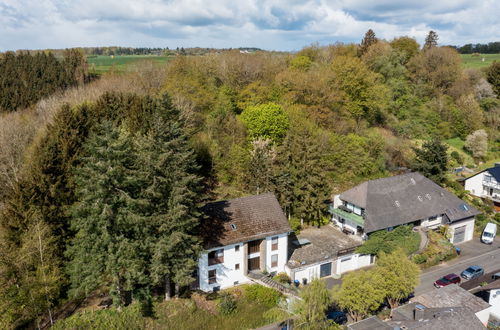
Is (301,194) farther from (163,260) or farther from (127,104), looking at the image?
(127,104)

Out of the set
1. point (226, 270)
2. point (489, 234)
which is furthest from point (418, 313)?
point (489, 234)

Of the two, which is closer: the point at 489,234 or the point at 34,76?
the point at 489,234

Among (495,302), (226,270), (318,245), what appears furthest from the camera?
(318,245)

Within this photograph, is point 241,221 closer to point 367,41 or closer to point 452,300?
point 452,300

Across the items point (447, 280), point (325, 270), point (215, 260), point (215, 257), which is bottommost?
point (447, 280)

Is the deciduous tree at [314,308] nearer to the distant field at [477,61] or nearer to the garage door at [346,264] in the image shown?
the garage door at [346,264]

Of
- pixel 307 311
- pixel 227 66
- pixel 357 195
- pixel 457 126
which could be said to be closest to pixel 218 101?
pixel 227 66
